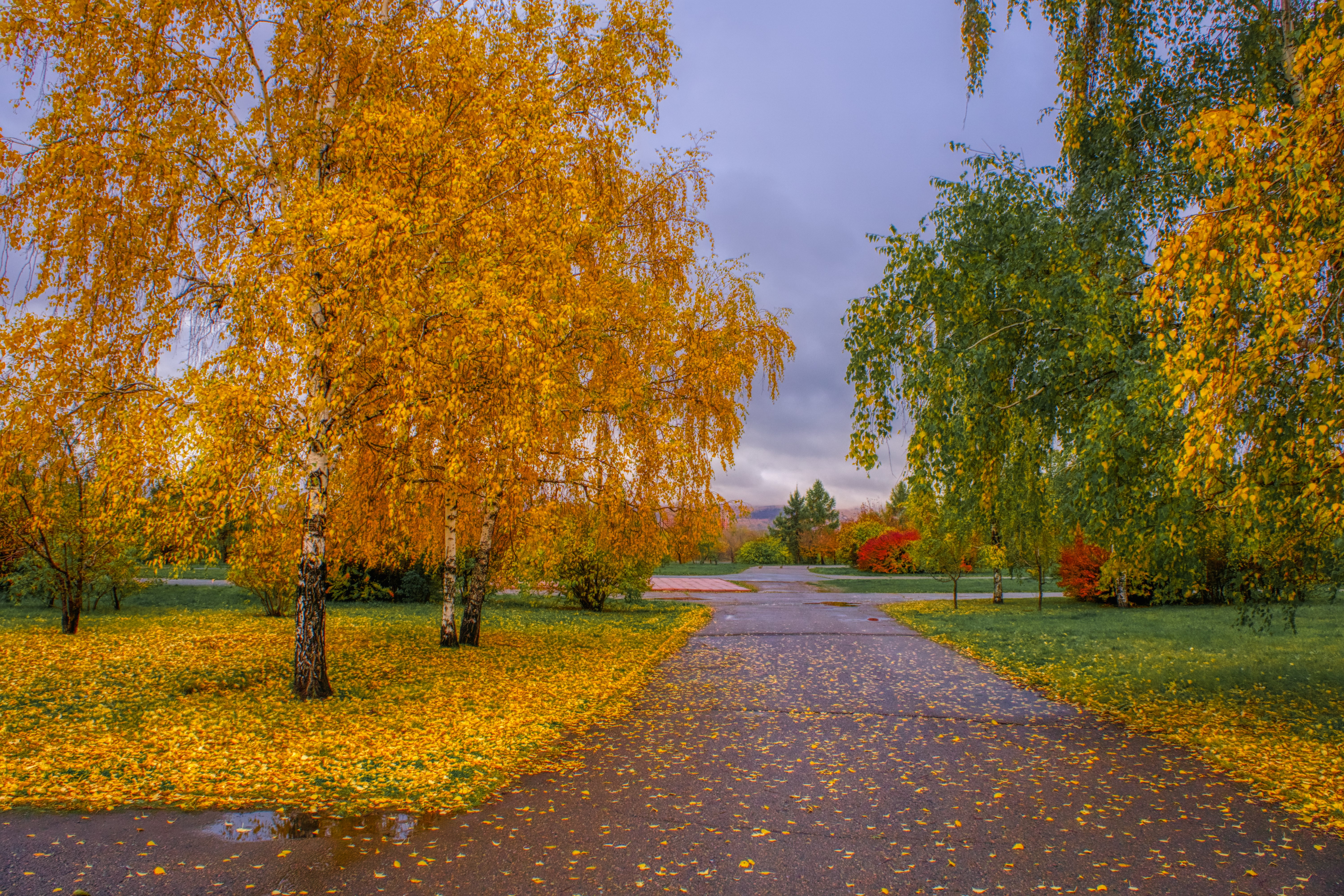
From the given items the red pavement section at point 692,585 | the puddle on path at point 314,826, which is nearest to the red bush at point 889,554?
the red pavement section at point 692,585

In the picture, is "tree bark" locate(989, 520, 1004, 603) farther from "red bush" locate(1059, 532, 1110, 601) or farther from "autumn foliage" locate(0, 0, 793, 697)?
"autumn foliage" locate(0, 0, 793, 697)

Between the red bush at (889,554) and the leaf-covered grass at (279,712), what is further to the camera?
the red bush at (889,554)

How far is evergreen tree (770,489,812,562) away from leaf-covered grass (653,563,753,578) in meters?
10.6

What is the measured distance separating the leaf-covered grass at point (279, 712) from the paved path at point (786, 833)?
472mm

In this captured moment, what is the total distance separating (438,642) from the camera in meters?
12.2

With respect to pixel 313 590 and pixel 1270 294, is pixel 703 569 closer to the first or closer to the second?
pixel 313 590

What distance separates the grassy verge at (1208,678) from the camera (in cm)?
588

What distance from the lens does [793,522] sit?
3172 inches

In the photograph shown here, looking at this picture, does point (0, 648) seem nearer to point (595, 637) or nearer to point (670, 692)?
point (595, 637)

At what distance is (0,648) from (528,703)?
8.63 meters

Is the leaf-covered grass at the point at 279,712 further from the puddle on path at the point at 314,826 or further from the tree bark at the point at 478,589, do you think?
the tree bark at the point at 478,589

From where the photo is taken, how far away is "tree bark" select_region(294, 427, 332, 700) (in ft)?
23.6

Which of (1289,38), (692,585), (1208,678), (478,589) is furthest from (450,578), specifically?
(692,585)

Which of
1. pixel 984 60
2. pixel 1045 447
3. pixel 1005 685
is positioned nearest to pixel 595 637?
pixel 1005 685
